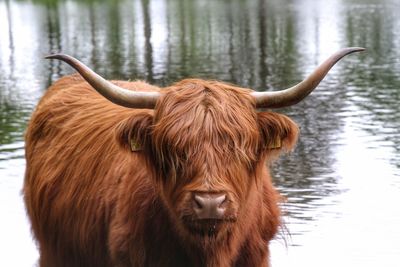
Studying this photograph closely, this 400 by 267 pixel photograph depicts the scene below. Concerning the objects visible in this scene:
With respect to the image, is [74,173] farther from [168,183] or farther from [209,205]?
[209,205]

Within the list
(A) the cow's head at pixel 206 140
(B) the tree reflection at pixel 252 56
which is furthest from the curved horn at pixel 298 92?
(B) the tree reflection at pixel 252 56

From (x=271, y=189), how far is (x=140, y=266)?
2.84 ft

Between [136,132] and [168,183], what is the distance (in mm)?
298

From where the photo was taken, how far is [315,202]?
932 cm

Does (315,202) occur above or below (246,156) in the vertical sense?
below

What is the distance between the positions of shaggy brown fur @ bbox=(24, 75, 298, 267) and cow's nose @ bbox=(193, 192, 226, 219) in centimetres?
4

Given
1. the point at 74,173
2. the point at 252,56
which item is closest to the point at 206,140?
the point at 74,173

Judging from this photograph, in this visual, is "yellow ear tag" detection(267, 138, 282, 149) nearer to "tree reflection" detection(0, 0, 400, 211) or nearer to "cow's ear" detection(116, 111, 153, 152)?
"cow's ear" detection(116, 111, 153, 152)

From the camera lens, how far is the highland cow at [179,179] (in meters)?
4.39

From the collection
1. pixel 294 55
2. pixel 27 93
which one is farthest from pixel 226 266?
pixel 294 55

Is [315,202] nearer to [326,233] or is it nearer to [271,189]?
[326,233]

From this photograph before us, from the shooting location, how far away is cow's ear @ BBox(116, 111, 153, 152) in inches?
181

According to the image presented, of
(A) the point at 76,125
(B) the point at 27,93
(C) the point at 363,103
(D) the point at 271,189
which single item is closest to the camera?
(D) the point at 271,189

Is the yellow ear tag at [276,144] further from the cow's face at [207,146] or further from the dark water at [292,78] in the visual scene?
the dark water at [292,78]
